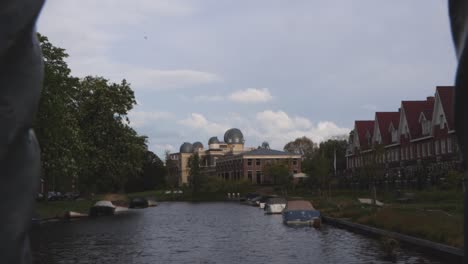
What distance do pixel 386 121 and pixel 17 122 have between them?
82763 millimetres

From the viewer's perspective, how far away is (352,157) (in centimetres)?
9825

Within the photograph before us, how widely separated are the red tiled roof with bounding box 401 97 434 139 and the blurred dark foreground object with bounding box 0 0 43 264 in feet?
230

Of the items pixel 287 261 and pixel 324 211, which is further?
pixel 324 211

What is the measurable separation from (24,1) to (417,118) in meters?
73.8

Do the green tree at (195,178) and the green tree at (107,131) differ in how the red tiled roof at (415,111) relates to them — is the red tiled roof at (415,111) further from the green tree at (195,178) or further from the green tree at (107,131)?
the green tree at (195,178)

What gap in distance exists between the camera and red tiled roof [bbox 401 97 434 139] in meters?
71.7

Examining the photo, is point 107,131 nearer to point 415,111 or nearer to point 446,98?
point 446,98

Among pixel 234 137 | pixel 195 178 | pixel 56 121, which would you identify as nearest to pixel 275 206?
pixel 56 121

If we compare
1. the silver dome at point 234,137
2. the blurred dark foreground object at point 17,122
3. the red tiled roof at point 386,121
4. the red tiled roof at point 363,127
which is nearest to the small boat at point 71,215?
the red tiled roof at point 386,121

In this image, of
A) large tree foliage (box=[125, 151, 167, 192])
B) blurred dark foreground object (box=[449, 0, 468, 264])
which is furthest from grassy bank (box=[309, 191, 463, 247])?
large tree foliage (box=[125, 151, 167, 192])

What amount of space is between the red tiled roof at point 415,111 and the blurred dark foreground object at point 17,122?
70.2m

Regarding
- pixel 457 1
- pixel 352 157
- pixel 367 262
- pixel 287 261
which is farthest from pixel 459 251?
pixel 352 157

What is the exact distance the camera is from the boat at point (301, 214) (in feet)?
116

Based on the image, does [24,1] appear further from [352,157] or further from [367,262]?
[352,157]
